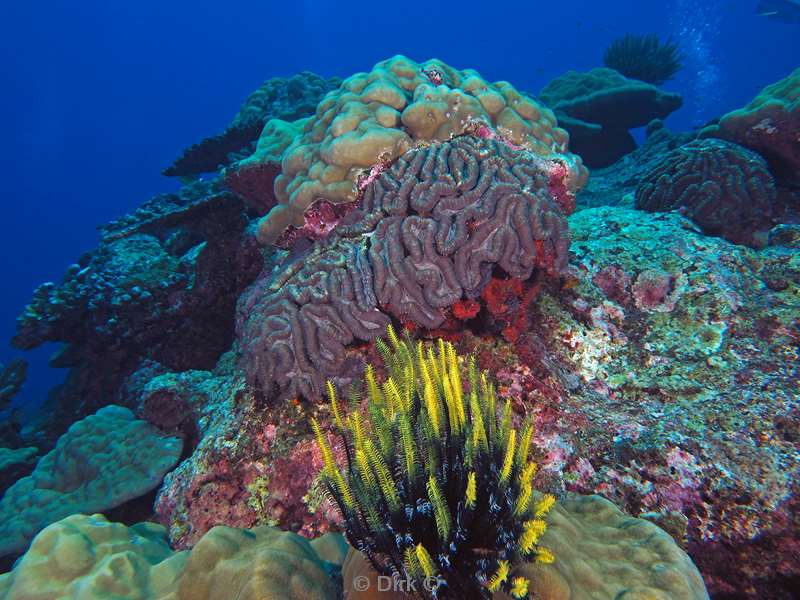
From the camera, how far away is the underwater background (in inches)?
132

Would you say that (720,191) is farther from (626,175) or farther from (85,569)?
(85,569)

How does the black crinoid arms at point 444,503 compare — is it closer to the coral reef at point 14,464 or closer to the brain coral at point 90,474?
the brain coral at point 90,474

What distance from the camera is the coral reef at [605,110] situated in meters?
12.3

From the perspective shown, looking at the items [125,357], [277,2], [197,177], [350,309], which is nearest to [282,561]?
[350,309]

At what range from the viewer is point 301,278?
412 cm

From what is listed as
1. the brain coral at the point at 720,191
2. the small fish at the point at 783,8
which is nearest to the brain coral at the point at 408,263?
the brain coral at the point at 720,191

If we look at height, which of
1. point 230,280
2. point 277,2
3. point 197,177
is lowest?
point 230,280

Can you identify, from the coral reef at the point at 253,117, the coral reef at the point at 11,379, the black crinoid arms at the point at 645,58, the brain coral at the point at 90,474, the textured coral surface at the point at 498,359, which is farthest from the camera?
the black crinoid arms at the point at 645,58

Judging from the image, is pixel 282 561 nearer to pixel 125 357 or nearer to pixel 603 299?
pixel 603 299

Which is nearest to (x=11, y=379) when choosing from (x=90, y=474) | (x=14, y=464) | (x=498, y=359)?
(x=14, y=464)

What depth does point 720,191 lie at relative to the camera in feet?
18.3

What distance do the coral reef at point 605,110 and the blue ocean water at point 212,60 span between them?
55909 millimetres

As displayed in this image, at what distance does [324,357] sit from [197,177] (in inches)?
421

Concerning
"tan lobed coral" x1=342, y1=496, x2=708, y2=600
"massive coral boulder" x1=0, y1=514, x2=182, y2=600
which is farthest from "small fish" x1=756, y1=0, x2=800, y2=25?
"massive coral boulder" x1=0, y1=514, x2=182, y2=600
